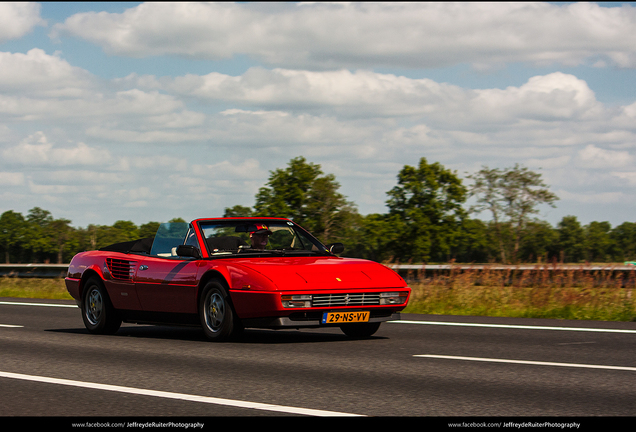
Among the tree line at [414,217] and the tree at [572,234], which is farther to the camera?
the tree at [572,234]

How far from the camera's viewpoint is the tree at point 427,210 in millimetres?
85562

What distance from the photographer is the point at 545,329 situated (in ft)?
38.1

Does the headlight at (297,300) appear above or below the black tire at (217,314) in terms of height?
above

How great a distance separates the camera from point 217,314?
32.9 ft

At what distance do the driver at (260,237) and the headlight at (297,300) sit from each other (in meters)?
1.76

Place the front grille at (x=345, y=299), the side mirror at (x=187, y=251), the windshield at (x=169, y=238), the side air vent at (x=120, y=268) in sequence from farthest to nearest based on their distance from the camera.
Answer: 1. the side air vent at (x=120, y=268)
2. the windshield at (x=169, y=238)
3. the side mirror at (x=187, y=251)
4. the front grille at (x=345, y=299)

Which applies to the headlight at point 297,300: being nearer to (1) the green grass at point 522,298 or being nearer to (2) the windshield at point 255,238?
(2) the windshield at point 255,238

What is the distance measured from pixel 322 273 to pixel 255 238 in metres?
1.61

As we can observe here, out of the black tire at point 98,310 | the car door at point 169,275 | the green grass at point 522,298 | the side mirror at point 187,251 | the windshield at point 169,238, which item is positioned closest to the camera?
the side mirror at point 187,251

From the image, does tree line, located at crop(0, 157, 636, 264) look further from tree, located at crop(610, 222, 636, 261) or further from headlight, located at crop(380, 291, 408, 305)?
headlight, located at crop(380, 291, 408, 305)

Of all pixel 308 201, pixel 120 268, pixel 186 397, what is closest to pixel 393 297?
pixel 120 268

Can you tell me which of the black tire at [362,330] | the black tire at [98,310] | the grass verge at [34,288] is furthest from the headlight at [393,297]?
the grass verge at [34,288]

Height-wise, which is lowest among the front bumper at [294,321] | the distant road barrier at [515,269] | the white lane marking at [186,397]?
the white lane marking at [186,397]

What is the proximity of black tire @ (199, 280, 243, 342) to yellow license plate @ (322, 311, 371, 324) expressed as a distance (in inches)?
42.8
